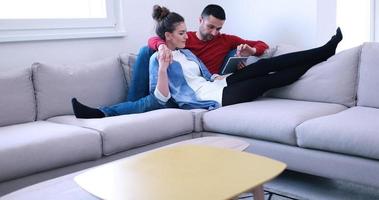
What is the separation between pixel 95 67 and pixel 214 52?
87 centimetres

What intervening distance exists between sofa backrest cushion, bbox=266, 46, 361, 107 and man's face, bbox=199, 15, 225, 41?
0.67m

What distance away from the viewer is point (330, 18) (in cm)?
351

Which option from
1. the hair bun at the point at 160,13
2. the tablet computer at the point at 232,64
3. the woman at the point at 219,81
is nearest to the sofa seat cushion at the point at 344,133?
the woman at the point at 219,81

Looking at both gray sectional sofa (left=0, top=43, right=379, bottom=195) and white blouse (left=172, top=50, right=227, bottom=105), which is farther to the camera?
white blouse (left=172, top=50, right=227, bottom=105)

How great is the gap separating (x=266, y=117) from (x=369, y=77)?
2.33 feet

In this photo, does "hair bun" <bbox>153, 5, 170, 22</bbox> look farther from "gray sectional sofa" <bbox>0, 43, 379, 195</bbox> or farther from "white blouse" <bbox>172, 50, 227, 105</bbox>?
"gray sectional sofa" <bbox>0, 43, 379, 195</bbox>

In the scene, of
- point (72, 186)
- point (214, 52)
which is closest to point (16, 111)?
point (72, 186)

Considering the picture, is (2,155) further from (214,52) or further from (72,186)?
(214,52)

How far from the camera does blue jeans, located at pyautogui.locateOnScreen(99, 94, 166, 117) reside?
2744 mm

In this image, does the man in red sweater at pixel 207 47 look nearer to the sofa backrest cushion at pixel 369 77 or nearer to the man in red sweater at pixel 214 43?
the man in red sweater at pixel 214 43

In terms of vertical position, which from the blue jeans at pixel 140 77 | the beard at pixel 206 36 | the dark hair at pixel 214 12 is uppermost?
the dark hair at pixel 214 12

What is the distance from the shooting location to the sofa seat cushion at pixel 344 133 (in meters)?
2.01

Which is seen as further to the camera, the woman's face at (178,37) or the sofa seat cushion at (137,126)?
the woman's face at (178,37)

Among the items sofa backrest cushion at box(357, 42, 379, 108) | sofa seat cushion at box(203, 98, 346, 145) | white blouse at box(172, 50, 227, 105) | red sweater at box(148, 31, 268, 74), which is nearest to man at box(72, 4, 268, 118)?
red sweater at box(148, 31, 268, 74)
